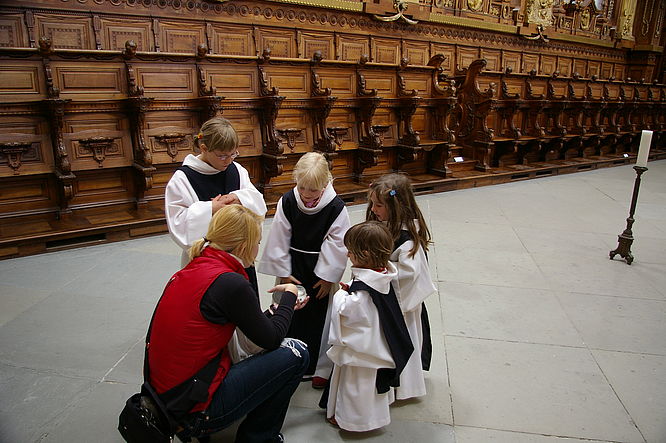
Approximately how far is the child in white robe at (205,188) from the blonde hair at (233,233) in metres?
0.53

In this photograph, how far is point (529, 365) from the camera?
106 inches

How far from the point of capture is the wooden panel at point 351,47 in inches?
294

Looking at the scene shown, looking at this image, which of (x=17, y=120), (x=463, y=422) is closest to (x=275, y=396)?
(x=463, y=422)

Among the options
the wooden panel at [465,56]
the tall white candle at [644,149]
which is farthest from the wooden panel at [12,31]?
the wooden panel at [465,56]

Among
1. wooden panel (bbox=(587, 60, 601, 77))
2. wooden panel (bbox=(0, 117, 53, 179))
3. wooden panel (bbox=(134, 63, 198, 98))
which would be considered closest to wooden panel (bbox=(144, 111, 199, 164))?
wooden panel (bbox=(134, 63, 198, 98))

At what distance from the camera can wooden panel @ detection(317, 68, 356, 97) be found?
611cm

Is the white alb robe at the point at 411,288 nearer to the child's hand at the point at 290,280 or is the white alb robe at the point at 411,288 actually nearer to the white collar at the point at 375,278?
the white collar at the point at 375,278

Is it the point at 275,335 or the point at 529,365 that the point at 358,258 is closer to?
the point at 275,335

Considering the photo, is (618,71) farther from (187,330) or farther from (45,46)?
(187,330)

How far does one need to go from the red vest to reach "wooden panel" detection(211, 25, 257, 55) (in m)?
5.46

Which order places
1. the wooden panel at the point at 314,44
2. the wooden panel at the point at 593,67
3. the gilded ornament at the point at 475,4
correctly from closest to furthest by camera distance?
1. the wooden panel at the point at 314,44
2. the gilded ornament at the point at 475,4
3. the wooden panel at the point at 593,67

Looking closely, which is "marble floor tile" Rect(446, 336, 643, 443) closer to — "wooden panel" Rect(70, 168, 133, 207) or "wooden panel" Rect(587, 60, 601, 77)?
"wooden panel" Rect(70, 168, 133, 207)

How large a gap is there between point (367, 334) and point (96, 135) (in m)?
3.96

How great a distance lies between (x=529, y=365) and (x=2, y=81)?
494 centimetres
